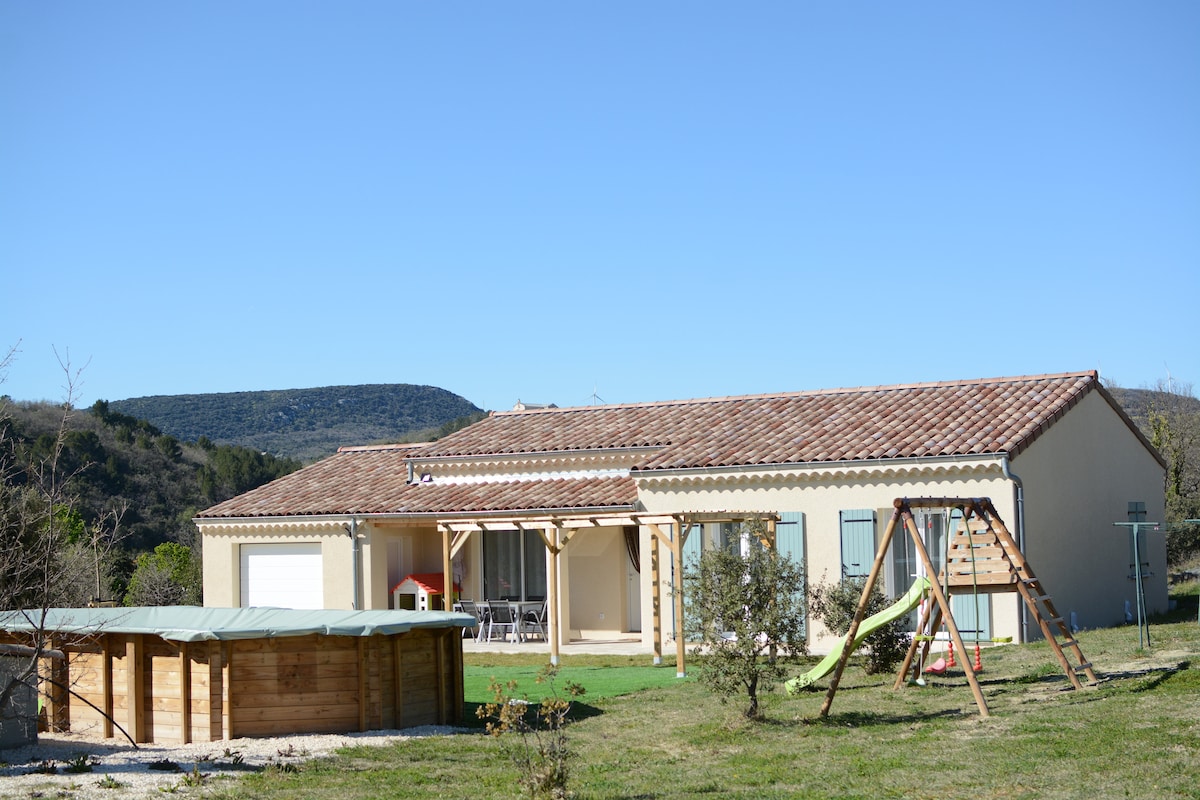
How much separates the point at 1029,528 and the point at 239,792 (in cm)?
1226

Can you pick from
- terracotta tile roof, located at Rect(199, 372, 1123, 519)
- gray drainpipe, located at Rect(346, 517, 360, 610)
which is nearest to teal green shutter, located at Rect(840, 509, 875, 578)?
terracotta tile roof, located at Rect(199, 372, 1123, 519)

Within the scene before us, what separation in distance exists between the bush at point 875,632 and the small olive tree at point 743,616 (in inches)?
95.4

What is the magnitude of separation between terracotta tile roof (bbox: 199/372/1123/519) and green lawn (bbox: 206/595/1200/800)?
4.83m

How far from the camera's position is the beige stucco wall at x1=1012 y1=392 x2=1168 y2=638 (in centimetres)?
1836

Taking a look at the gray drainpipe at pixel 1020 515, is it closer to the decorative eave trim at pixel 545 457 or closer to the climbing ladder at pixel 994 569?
the climbing ladder at pixel 994 569

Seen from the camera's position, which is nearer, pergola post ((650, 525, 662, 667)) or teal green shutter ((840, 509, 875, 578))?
pergola post ((650, 525, 662, 667))

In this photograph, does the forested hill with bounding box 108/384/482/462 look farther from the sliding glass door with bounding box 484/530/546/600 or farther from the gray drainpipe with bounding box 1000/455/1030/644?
the gray drainpipe with bounding box 1000/455/1030/644

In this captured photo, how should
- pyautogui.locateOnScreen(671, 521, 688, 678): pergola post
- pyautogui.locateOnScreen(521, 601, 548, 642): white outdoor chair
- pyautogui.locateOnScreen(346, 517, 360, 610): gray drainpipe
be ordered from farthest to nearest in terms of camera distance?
pyautogui.locateOnScreen(346, 517, 360, 610): gray drainpipe, pyautogui.locateOnScreen(521, 601, 548, 642): white outdoor chair, pyautogui.locateOnScreen(671, 521, 688, 678): pergola post

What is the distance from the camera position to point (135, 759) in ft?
35.7

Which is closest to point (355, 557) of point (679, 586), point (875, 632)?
point (679, 586)

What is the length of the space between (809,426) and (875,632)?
21.2ft

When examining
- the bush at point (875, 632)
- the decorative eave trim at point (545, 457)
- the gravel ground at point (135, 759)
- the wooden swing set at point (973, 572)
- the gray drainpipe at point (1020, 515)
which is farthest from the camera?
the decorative eave trim at point (545, 457)

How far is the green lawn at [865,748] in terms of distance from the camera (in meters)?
8.98

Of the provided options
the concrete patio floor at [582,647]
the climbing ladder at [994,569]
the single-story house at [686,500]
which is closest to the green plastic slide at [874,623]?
the climbing ladder at [994,569]
